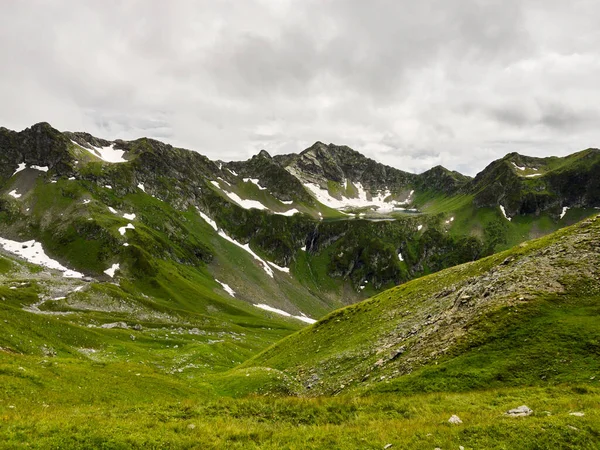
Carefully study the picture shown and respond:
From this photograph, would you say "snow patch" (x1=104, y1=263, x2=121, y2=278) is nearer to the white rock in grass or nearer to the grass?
the grass

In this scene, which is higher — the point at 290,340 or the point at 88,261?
the point at 88,261

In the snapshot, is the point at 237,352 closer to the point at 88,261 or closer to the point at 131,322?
the point at 131,322

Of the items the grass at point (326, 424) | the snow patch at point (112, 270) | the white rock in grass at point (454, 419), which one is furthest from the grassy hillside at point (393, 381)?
the snow patch at point (112, 270)

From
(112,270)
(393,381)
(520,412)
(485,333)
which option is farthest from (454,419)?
(112,270)

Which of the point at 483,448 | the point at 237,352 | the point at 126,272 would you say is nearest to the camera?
the point at 483,448

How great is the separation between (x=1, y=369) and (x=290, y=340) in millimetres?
39668

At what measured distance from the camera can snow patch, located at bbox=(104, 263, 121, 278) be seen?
7252 inches

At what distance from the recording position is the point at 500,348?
26.8 m

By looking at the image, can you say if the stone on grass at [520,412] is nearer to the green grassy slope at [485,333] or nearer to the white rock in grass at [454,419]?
the white rock in grass at [454,419]

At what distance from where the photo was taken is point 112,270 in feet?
614

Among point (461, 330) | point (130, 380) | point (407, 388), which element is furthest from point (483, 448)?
point (130, 380)

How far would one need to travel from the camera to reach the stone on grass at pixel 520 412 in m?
16.8

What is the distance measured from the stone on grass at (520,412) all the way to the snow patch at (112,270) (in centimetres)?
19953

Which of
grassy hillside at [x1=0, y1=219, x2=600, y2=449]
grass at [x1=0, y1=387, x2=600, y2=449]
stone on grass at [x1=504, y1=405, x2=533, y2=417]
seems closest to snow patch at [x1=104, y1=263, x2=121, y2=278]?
grassy hillside at [x1=0, y1=219, x2=600, y2=449]
